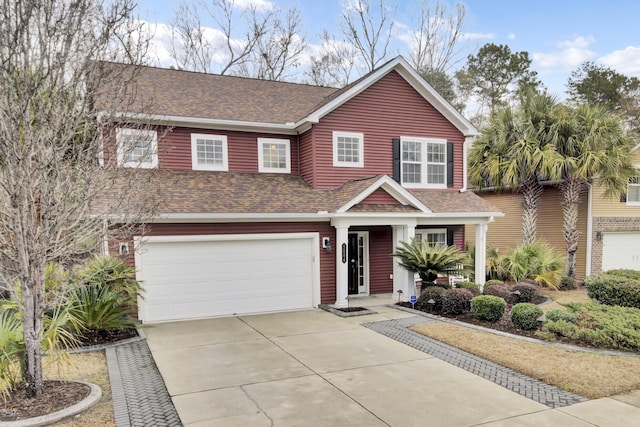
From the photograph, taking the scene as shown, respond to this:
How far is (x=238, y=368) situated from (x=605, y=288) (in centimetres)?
987

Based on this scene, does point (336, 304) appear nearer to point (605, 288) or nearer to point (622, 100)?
point (605, 288)

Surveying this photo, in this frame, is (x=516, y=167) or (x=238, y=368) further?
(x=516, y=167)

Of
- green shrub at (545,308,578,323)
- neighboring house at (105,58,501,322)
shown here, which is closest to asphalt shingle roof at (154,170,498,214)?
neighboring house at (105,58,501,322)

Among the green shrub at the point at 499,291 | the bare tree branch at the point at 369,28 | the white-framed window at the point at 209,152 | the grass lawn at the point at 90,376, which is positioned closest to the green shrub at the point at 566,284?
the green shrub at the point at 499,291

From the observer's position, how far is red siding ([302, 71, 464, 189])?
12.1m

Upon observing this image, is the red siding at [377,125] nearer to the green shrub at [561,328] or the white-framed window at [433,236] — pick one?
the white-framed window at [433,236]

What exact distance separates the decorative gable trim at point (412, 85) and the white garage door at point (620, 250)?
26.2ft

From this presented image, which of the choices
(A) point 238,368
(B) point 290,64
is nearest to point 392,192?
(A) point 238,368

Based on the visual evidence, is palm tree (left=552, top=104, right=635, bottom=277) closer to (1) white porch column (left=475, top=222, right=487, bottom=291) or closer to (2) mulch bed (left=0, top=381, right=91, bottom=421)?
(1) white porch column (left=475, top=222, right=487, bottom=291)

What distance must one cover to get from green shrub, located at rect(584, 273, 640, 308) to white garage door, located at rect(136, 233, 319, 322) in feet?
24.9

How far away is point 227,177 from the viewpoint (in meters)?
11.7

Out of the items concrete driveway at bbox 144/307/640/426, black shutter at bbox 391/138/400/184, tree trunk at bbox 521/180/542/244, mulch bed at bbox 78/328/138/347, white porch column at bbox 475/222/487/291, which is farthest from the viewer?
tree trunk at bbox 521/180/542/244

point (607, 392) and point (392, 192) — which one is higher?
point (392, 192)

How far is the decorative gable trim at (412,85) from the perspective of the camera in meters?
11.9
